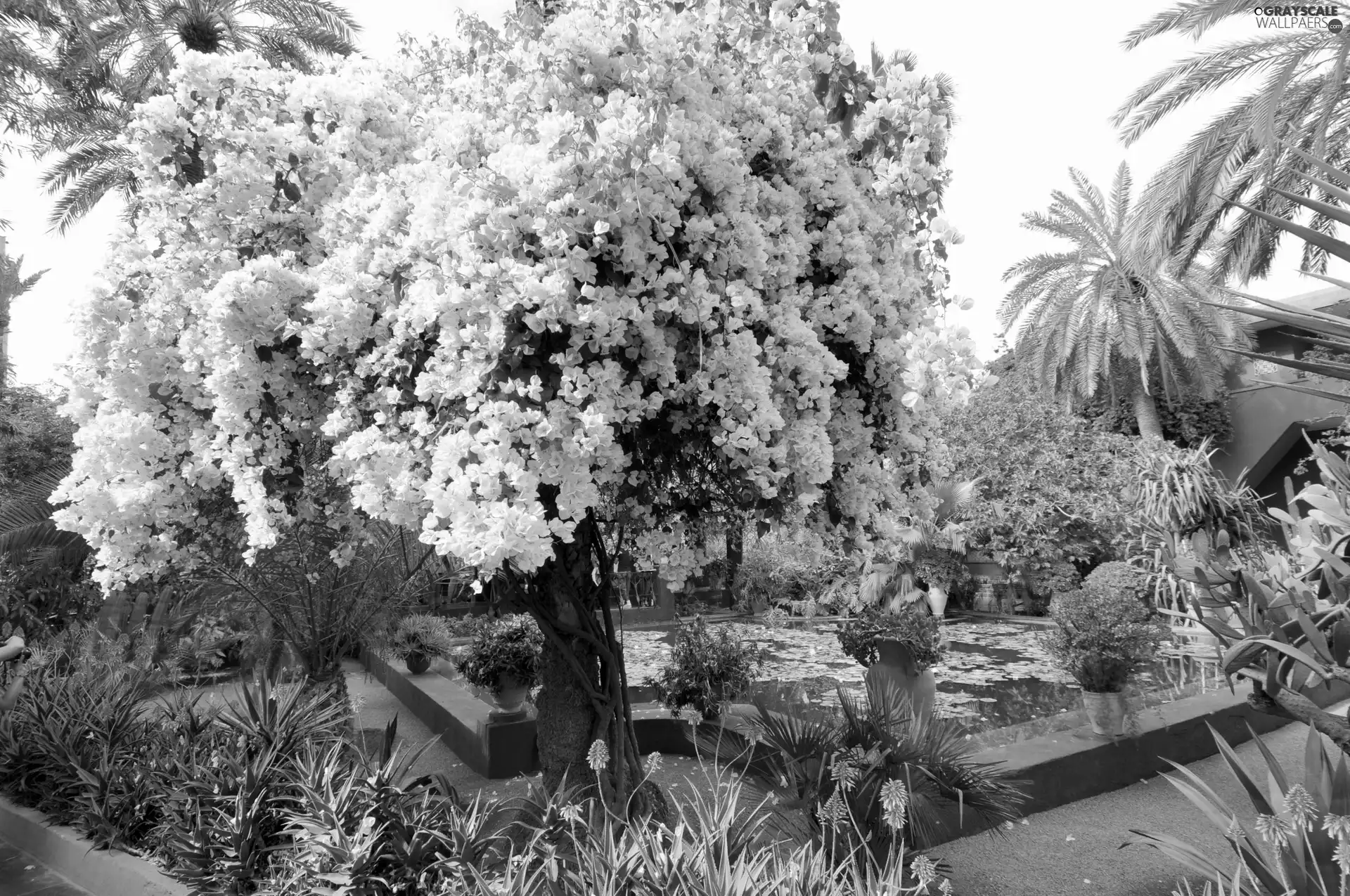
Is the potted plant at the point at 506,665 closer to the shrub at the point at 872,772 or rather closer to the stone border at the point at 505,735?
the stone border at the point at 505,735

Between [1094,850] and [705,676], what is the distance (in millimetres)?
2756

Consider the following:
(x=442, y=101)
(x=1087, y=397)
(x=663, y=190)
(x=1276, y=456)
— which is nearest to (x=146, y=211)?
(x=442, y=101)

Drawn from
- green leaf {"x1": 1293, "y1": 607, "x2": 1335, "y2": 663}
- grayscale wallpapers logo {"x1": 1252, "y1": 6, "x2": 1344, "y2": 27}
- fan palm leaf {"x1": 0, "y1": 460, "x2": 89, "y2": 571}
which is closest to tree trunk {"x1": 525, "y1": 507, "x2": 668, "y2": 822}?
green leaf {"x1": 1293, "y1": 607, "x2": 1335, "y2": 663}

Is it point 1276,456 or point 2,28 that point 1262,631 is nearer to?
point 2,28

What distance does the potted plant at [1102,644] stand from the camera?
5.82 metres

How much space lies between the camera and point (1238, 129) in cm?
1125

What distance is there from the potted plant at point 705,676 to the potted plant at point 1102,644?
2405mm

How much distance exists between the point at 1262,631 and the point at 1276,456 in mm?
20629

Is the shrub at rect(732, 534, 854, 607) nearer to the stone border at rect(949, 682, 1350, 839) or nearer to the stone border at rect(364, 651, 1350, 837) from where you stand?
the stone border at rect(364, 651, 1350, 837)

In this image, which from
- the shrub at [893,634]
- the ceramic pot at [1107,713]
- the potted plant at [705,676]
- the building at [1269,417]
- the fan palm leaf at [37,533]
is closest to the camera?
the ceramic pot at [1107,713]

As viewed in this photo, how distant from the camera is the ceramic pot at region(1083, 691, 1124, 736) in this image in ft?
18.9

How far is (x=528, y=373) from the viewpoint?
9.23ft

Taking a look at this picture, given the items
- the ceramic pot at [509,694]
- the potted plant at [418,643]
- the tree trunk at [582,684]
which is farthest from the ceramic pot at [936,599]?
the tree trunk at [582,684]

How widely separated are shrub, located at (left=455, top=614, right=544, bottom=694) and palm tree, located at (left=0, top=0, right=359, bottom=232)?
26.5 feet
